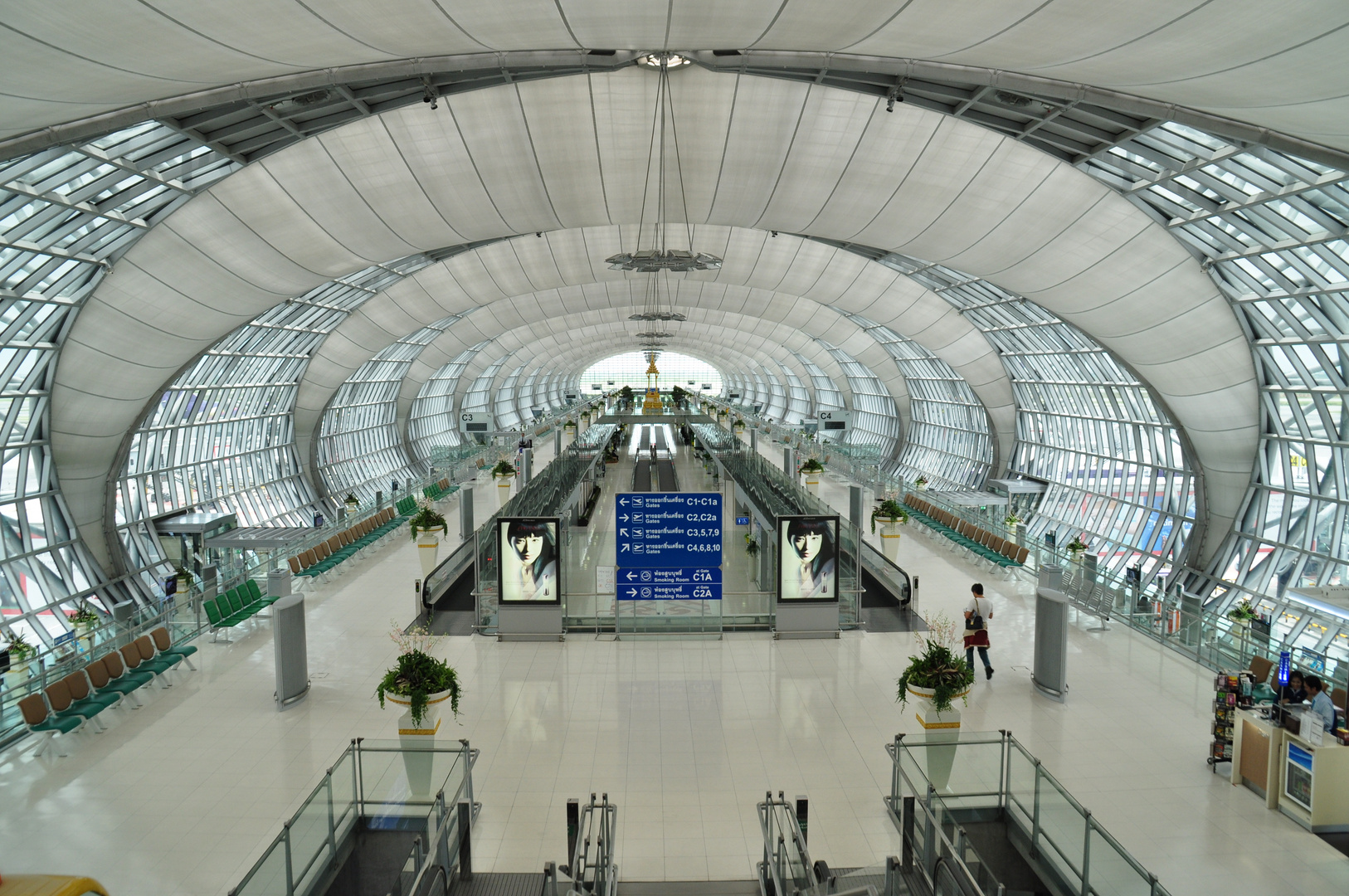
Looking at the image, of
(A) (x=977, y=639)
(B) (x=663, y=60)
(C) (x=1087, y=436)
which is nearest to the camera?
(A) (x=977, y=639)

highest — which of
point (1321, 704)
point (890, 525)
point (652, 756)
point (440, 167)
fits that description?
point (440, 167)

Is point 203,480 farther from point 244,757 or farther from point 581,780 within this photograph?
point 581,780

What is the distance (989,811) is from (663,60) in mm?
16456

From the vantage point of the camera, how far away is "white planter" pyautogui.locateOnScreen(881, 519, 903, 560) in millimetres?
20906

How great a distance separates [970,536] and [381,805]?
58.6ft

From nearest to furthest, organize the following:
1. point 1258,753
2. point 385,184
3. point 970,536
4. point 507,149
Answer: point 1258,753 < point 970,536 < point 507,149 < point 385,184

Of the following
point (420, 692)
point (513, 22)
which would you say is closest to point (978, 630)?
point (420, 692)

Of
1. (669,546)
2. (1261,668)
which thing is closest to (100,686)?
(669,546)

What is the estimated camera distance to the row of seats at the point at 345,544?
59.1ft

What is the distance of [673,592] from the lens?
13891 mm

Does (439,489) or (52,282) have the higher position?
(52,282)

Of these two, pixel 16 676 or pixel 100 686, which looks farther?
pixel 100 686

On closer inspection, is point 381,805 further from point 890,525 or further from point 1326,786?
point 890,525

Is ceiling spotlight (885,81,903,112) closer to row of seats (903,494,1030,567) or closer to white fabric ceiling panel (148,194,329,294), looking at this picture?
row of seats (903,494,1030,567)
